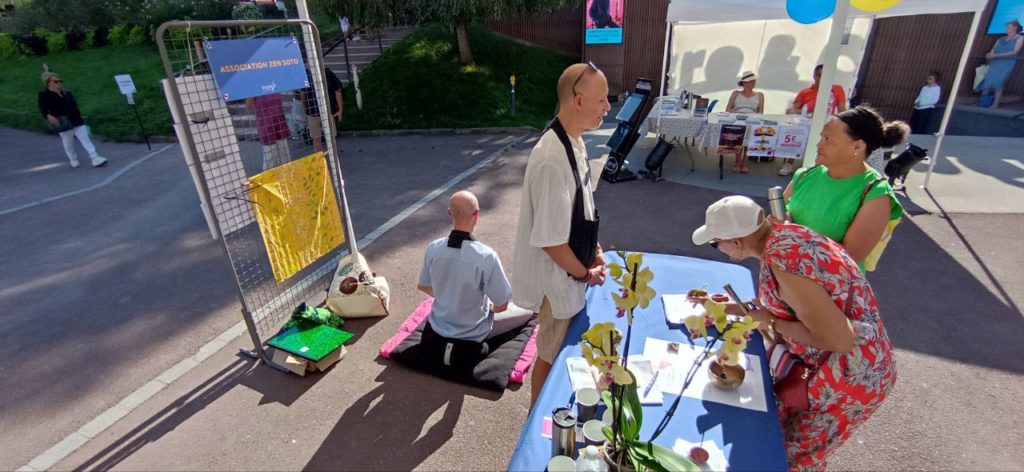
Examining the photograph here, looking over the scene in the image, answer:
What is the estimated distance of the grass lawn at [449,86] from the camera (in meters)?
12.2

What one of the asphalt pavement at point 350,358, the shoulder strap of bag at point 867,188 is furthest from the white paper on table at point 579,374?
the shoulder strap of bag at point 867,188

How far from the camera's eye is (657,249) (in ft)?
18.2

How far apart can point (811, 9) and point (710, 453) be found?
571cm

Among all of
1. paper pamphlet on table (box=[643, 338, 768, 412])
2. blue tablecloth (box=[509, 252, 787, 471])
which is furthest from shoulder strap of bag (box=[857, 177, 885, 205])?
paper pamphlet on table (box=[643, 338, 768, 412])

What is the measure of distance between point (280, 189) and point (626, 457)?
3.26m

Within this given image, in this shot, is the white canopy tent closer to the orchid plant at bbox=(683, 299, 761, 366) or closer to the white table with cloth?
the white table with cloth

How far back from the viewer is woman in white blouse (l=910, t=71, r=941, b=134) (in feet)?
33.6

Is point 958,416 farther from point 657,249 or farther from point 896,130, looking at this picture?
point 657,249

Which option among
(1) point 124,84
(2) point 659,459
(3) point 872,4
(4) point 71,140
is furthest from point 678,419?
(1) point 124,84

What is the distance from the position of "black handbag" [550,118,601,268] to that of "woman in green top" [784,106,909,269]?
1434mm

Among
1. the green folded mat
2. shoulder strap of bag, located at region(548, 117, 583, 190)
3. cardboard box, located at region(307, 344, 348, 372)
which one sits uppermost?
shoulder strap of bag, located at region(548, 117, 583, 190)

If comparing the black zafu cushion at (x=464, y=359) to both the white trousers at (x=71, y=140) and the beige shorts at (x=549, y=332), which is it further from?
the white trousers at (x=71, y=140)

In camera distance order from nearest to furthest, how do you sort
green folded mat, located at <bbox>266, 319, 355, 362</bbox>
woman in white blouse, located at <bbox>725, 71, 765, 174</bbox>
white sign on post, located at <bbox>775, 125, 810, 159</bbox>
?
green folded mat, located at <bbox>266, 319, 355, 362</bbox> < white sign on post, located at <bbox>775, 125, 810, 159</bbox> < woman in white blouse, located at <bbox>725, 71, 765, 174</bbox>

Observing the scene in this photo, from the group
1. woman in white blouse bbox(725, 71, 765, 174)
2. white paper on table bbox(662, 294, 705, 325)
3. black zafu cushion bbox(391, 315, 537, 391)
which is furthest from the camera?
woman in white blouse bbox(725, 71, 765, 174)
